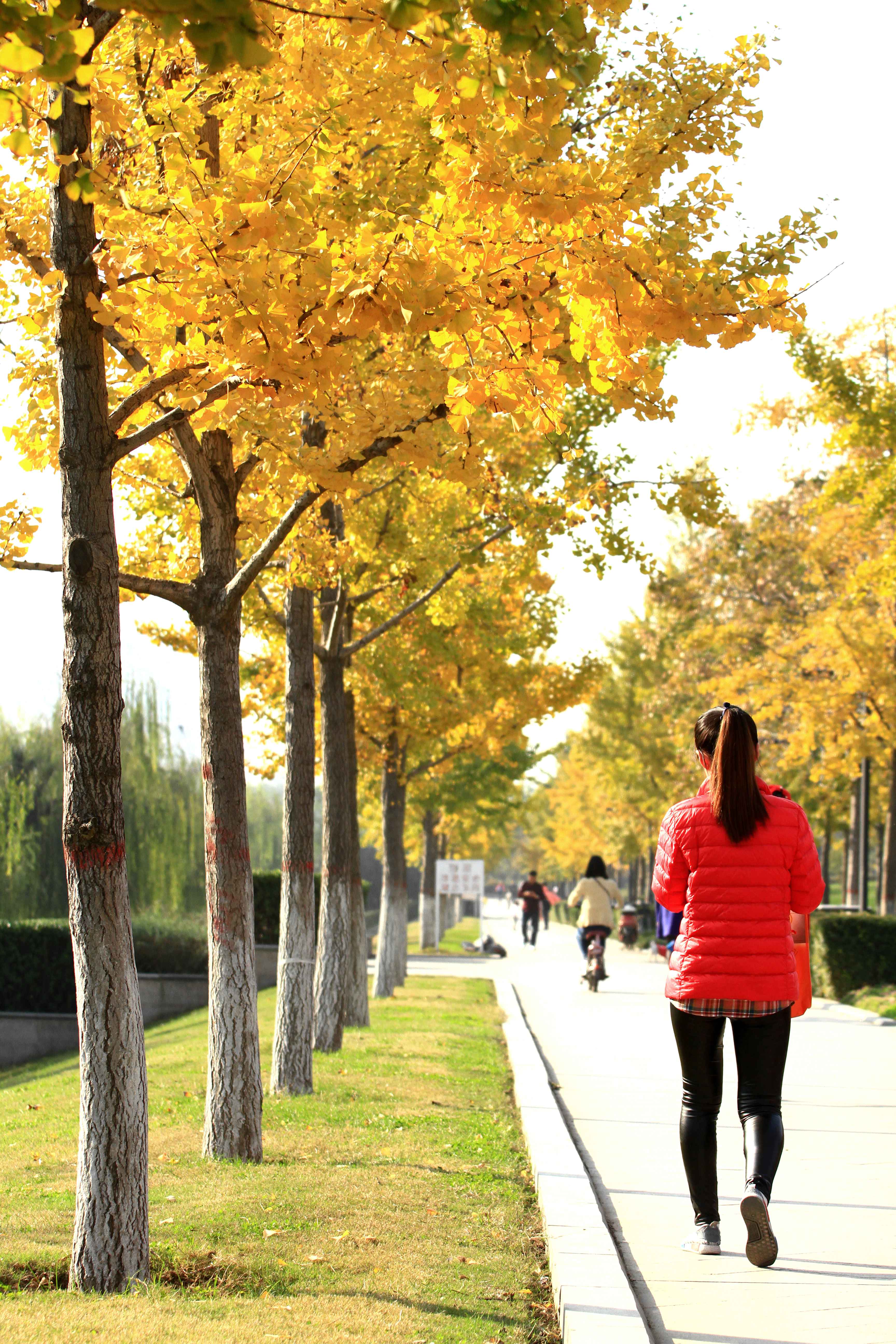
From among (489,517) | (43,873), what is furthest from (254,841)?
(489,517)

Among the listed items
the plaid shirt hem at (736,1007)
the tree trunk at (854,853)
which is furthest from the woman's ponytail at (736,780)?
the tree trunk at (854,853)

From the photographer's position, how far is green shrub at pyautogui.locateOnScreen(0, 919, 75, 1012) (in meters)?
17.8

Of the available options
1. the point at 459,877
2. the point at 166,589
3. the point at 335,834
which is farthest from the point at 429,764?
the point at 166,589

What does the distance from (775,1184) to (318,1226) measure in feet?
7.79

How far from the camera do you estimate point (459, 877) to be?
103ft

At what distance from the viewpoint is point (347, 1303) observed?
4414mm

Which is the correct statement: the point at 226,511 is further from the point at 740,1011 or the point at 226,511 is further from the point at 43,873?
the point at 43,873

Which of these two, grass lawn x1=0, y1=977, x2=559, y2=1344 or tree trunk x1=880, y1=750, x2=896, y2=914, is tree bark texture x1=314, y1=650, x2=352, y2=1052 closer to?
grass lawn x1=0, y1=977, x2=559, y2=1344

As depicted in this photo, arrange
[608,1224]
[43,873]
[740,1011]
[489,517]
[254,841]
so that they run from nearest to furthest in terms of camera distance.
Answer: [740,1011] → [608,1224] → [489,517] → [43,873] → [254,841]

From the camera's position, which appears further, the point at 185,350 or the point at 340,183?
the point at 340,183

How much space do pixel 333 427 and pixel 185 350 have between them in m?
1.32

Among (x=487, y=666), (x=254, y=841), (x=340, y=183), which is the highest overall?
(x=340, y=183)

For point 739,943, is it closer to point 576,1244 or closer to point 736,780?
point 736,780

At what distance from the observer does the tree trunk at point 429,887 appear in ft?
110
